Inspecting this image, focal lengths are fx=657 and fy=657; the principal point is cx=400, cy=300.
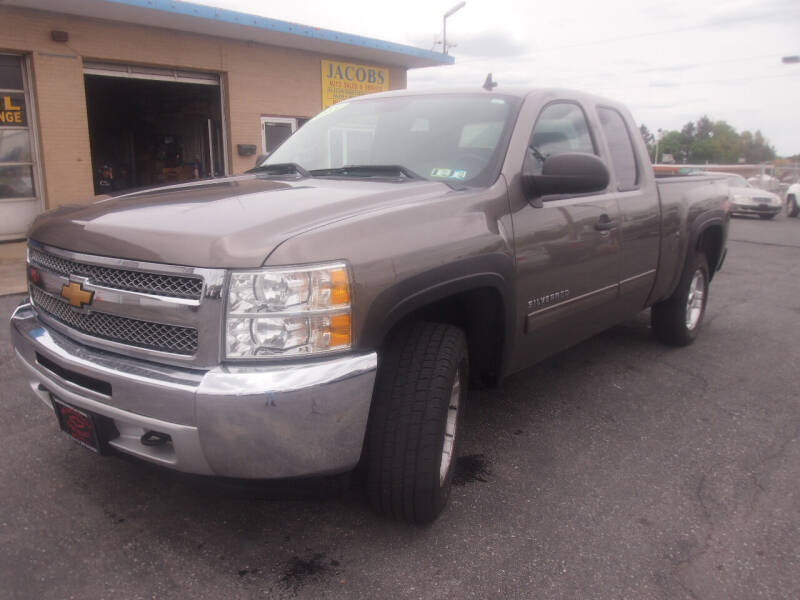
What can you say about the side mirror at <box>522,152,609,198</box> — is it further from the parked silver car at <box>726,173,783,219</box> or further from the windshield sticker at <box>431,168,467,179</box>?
the parked silver car at <box>726,173,783,219</box>

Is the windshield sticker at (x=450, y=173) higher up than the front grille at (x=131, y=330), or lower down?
higher up

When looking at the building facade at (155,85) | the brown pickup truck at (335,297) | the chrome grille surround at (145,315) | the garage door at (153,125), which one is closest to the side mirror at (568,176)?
the brown pickup truck at (335,297)

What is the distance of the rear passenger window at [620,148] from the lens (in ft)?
13.6

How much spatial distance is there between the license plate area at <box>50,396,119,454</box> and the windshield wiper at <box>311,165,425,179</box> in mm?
1625

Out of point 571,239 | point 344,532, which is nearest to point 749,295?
point 571,239

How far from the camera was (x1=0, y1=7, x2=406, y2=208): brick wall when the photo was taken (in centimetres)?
977

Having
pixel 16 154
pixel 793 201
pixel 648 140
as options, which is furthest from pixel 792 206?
pixel 648 140

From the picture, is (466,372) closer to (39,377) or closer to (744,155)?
(39,377)

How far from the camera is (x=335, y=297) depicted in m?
2.15

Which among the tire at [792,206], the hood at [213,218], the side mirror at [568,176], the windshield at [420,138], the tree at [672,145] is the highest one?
the tree at [672,145]

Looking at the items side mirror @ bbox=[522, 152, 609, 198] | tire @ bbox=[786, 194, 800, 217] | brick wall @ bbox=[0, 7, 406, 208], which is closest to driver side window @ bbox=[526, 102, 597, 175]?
side mirror @ bbox=[522, 152, 609, 198]

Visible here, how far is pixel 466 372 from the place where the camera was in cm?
290

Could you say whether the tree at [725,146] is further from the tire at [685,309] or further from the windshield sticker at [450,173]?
the windshield sticker at [450,173]

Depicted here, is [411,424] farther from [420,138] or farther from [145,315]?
[420,138]
